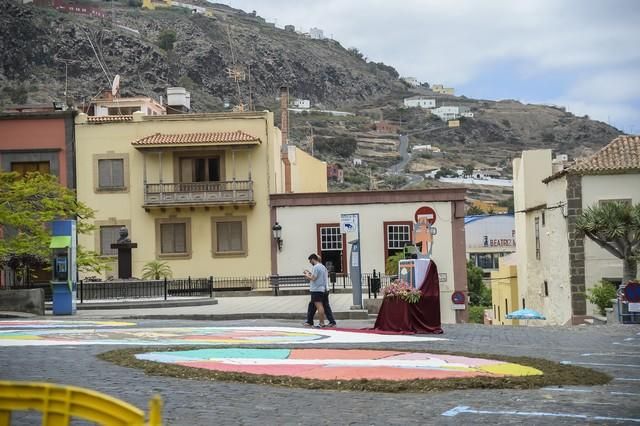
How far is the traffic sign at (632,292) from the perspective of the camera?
1086 inches

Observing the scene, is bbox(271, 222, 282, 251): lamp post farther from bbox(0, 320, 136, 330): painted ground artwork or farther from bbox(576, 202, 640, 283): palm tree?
bbox(0, 320, 136, 330): painted ground artwork

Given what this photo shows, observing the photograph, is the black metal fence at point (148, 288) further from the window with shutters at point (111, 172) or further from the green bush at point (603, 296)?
the window with shutters at point (111, 172)

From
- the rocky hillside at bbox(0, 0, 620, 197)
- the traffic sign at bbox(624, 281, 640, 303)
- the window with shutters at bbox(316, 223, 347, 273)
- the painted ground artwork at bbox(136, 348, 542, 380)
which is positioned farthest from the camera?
the rocky hillside at bbox(0, 0, 620, 197)

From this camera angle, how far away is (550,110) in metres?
175

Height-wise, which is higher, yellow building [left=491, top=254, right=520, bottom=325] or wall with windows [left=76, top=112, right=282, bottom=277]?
wall with windows [left=76, top=112, right=282, bottom=277]

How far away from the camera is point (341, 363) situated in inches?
568

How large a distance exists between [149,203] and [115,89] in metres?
15.5

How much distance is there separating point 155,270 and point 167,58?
10699 centimetres

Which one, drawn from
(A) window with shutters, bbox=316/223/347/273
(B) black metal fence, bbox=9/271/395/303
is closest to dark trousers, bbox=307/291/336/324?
(B) black metal fence, bbox=9/271/395/303

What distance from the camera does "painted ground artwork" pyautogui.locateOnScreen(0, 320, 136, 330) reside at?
75.6ft

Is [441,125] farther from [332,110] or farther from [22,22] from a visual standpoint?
[22,22]

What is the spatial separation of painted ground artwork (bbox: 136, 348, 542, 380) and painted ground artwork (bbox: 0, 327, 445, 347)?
7.60ft

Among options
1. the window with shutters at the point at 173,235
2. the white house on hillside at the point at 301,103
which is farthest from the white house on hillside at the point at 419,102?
the window with shutters at the point at 173,235

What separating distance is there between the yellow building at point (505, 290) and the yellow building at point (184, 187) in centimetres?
1427
